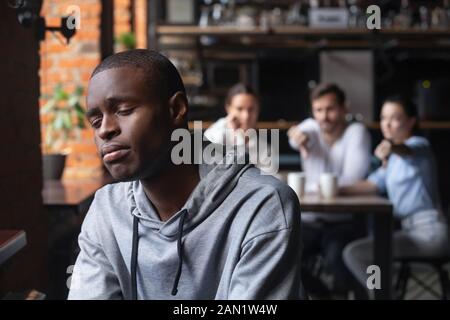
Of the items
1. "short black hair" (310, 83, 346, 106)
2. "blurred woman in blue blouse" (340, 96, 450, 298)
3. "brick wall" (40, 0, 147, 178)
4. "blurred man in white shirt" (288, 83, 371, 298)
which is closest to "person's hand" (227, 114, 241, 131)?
"blurred man in white shirt" (288, 83, 371, 298)

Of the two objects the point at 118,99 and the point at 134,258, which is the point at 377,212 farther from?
the point at 118,99

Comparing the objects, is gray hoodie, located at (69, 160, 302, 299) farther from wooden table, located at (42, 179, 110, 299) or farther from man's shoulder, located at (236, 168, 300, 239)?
wooden table, located at (42, 179, 110, 299)

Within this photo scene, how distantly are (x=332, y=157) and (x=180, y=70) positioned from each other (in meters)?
3.08

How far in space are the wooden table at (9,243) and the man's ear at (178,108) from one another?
0.52 metres

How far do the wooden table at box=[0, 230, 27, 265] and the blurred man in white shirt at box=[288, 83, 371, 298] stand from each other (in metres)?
1.66

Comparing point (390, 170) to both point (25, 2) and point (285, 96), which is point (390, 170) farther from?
point (285, 96)

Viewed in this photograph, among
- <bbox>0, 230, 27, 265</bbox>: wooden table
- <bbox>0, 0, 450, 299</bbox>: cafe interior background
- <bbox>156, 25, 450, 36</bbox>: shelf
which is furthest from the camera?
<bbox>156, 25, 450, 36</bbox>: shelf

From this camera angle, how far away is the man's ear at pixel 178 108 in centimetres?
93

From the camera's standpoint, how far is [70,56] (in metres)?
3.60

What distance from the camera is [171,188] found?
3.33 feet

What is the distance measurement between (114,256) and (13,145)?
1.02 m

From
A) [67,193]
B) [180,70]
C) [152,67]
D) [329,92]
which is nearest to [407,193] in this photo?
[329,92]

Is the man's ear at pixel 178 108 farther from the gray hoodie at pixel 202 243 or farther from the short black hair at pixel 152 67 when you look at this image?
the gray hoodie at pixel 202 243

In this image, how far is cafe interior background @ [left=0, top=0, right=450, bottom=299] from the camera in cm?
198
